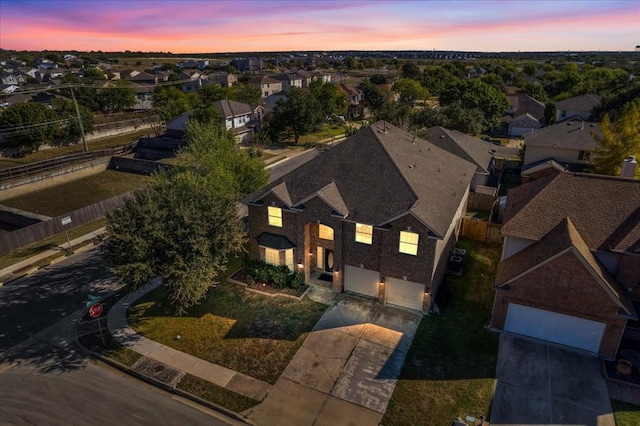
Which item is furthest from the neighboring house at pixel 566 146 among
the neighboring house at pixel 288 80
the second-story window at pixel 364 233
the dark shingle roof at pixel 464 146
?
the neighboring house at pixel 288 80

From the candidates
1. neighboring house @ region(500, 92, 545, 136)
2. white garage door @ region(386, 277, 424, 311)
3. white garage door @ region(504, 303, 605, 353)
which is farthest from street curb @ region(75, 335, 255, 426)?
neighboring house @ region(500, 92, 545, 136)

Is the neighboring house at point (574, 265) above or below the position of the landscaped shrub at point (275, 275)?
above

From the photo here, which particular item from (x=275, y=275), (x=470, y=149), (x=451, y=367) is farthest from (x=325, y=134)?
(x=451, y=367)

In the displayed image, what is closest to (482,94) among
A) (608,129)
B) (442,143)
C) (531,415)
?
(442,143)

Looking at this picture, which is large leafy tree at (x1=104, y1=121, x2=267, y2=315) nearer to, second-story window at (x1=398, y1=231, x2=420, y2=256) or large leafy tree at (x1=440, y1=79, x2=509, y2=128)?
second-story window at (x1=398, y1=231, x2=420, y2=256)

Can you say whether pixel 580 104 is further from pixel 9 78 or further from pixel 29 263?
pixel 9 78

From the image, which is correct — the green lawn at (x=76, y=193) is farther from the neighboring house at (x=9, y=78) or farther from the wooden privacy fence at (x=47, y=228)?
the neighboring house at (x=9, y=78)
